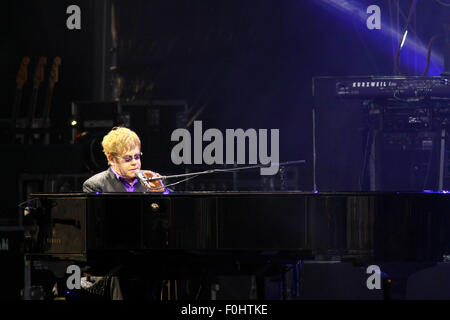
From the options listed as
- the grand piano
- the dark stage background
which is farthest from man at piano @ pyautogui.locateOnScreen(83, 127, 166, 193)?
the dark stage background

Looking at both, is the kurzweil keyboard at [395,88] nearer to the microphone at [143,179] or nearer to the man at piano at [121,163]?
the man at piano at [121,163]

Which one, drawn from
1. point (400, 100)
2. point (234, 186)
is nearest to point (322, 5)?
point (400, 100)

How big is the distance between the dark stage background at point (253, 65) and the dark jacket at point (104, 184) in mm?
1903

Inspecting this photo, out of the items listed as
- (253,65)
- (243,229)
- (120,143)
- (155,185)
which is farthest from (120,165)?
(253,65)

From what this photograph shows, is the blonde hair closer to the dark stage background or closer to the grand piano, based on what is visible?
the grand piano

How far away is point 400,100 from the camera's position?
6645 millimetres

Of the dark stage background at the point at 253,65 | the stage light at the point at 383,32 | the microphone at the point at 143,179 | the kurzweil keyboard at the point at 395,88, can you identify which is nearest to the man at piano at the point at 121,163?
the microphone at the point at 143,179

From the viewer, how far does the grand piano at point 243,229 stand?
4.39m

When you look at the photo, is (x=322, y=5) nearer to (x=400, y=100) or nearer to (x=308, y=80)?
(x=308, y=80)

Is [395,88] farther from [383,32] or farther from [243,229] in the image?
[243,229]

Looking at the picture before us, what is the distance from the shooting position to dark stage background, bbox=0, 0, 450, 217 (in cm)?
729

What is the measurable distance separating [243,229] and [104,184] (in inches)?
51.6

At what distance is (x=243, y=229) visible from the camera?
4.44 m

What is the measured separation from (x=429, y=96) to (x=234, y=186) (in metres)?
1.95
